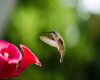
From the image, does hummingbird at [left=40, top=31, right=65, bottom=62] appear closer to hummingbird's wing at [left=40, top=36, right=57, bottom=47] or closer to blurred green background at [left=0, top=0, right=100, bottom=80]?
hummingbird's wing at [left=40, top=36, right=57, bottom=47]

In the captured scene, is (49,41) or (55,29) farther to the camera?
(55,29)

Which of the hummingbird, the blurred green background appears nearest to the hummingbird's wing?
the hummingbird

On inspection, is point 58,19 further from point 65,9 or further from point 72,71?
point 72,71

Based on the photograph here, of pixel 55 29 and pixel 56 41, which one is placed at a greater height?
pixel 56 41

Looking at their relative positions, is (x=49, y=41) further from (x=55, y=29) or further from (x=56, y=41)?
(x=55, y=29)

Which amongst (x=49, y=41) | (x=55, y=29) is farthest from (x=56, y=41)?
(x=55, y=29)

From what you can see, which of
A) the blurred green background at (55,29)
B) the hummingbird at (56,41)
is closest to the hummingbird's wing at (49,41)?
the hummingbird at (56,41)

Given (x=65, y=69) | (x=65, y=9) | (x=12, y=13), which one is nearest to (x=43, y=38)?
(x=12, y=13)

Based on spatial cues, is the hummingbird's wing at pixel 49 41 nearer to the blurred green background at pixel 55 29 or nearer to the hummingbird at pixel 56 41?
the hummingbird at pixel 56 41
